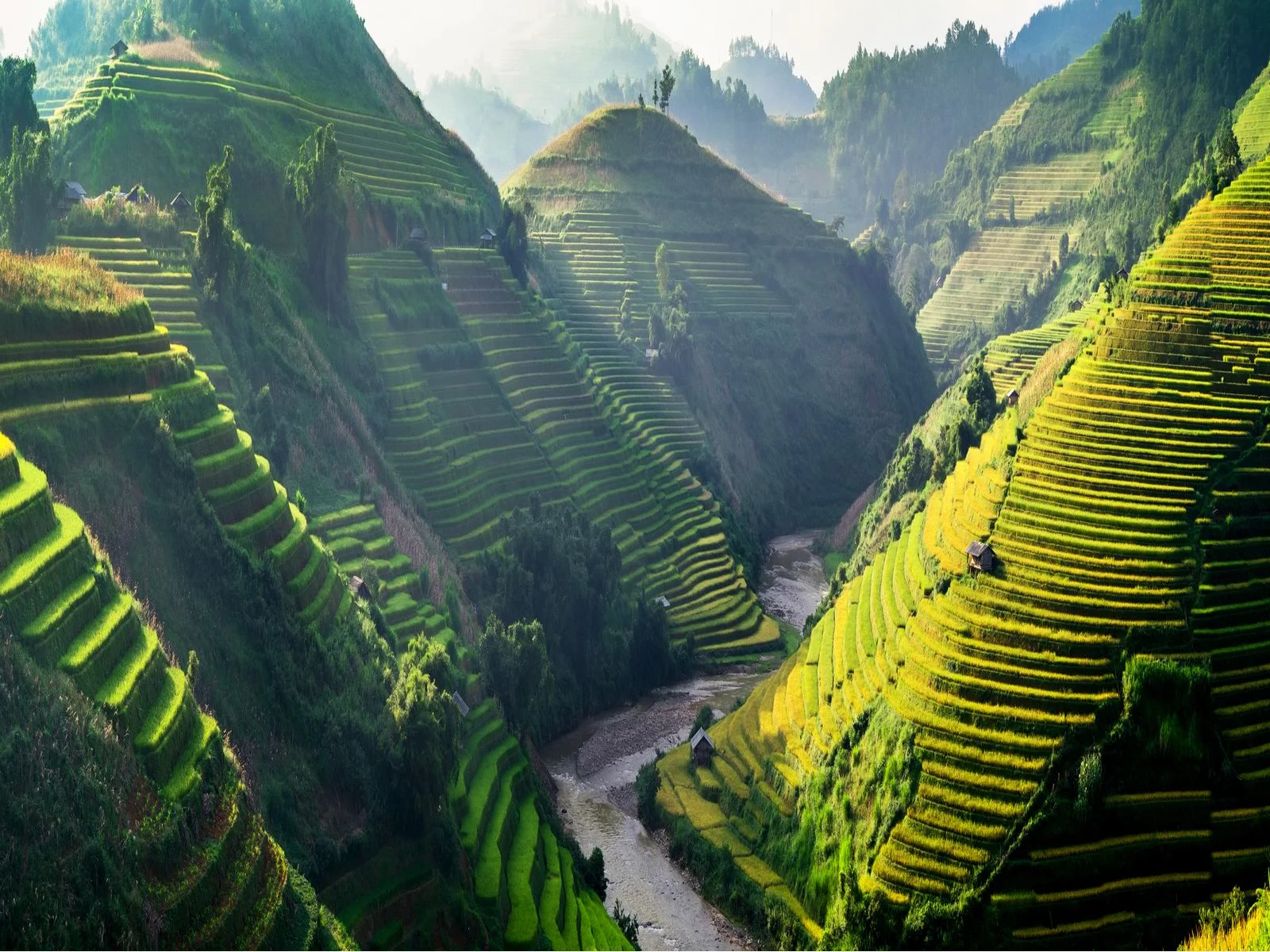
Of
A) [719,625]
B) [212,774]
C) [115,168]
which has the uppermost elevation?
[115,168]

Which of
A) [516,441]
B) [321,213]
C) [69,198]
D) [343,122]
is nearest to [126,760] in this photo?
[69,198]

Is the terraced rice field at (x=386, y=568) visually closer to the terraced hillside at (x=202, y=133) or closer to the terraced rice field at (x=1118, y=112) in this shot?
the terraced hillside at (x=202, y=133)

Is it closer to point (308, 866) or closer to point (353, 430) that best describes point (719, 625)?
point (353, 430)

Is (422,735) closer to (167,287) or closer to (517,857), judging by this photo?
(517,857)

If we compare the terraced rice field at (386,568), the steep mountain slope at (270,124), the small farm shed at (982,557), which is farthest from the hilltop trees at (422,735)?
the steep mountain slope at (270,124)

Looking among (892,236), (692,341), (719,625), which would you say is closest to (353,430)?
(719,625)

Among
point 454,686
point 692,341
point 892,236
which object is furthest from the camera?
point 892,236
